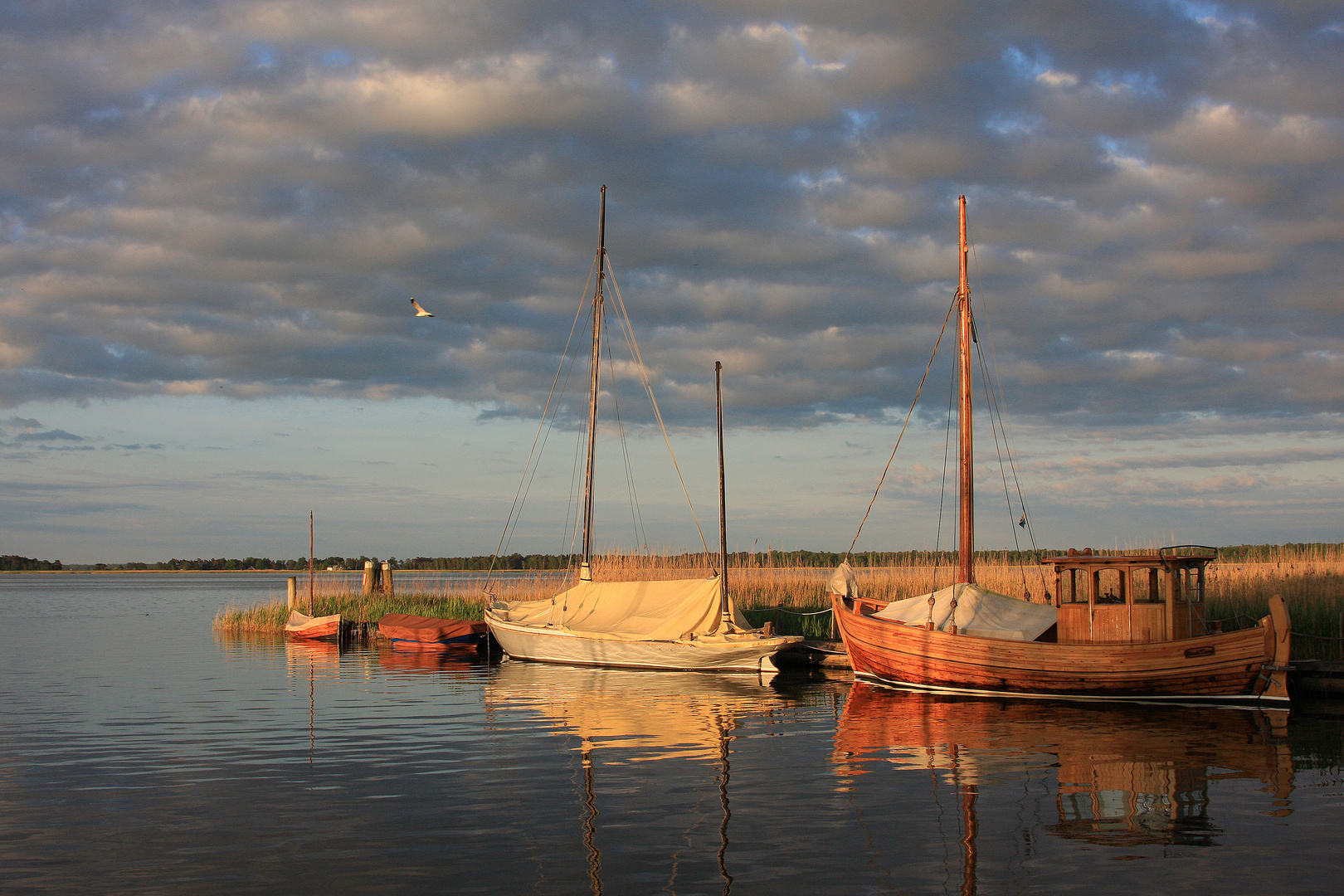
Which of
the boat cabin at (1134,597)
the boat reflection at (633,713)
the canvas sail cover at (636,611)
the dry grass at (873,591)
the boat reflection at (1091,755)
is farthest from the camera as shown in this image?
the canvas sail cover at (636,611)

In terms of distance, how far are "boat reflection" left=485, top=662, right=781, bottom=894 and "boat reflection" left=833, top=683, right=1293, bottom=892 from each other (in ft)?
7.17

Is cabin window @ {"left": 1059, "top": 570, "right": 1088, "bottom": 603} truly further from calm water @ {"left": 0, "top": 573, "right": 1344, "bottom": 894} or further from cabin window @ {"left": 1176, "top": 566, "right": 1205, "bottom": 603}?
calm water @ {"left": 0, "top": 573, "right": 1344, "bottom": 894}

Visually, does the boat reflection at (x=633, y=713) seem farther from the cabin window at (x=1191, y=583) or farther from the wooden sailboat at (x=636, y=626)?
the cabin window at (x=1191, y=583)

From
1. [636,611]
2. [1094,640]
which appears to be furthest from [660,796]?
[636,611]

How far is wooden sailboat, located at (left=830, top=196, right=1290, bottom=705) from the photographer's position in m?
20.6

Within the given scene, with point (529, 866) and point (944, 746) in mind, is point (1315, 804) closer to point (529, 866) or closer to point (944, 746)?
point (944, 746)

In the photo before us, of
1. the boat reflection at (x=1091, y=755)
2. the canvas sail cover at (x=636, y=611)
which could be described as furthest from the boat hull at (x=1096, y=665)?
the canvas sail cover at (x=636, y=611)

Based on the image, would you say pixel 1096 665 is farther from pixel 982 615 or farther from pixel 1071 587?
pixel 982 615

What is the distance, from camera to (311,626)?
43969 mm

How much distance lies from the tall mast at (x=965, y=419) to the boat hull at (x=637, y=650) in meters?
5.17

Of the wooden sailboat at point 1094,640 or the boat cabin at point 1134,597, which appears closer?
the wooden sailboat at point 1094,640

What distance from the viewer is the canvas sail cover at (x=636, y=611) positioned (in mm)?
30016

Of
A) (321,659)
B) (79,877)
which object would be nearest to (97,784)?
(79,877)

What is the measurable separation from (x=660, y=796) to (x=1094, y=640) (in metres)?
13.3
